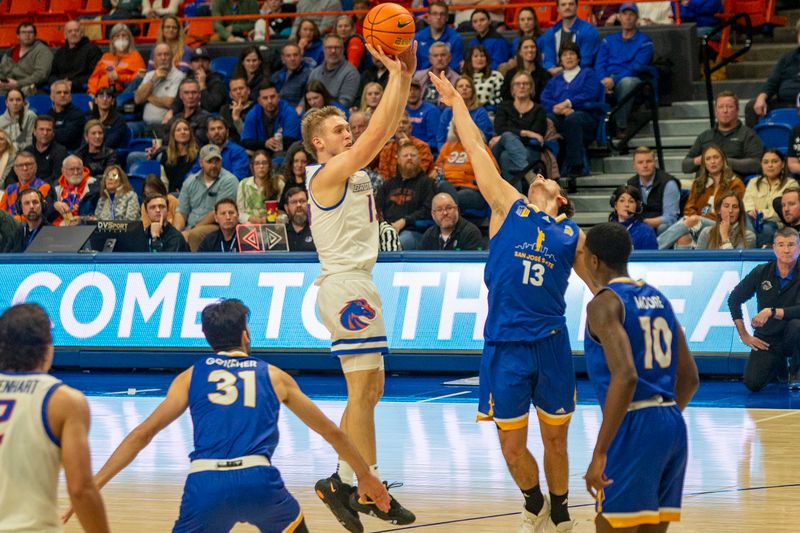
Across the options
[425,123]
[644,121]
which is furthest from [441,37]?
[644,121]

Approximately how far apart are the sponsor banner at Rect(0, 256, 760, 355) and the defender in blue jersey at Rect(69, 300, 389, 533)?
758 cm

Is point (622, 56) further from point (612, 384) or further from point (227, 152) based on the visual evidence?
point (612, 384)

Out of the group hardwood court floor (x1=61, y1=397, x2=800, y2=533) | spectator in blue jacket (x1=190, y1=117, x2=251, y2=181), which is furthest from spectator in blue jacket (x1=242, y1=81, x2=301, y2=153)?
hardwood court floor (x1=61, y1=397, x2=800, y2=533)

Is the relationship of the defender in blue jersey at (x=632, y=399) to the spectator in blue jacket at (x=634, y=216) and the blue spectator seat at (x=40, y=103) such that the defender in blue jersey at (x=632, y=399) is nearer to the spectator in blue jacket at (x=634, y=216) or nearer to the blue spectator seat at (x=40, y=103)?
the spectator in blue jacket at (x=634, y=216)

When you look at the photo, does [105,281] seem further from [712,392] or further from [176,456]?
[712,392]

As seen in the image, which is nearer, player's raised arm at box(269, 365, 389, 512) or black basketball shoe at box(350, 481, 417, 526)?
player's raised arm at box(269, 365, 389, 512)

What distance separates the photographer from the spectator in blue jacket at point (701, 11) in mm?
18562

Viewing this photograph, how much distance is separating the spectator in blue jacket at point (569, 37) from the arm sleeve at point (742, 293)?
5.61 meters

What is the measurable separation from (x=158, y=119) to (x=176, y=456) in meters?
10.7

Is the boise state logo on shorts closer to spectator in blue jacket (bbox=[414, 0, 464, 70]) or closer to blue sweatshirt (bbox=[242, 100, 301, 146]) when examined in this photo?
blue sweatshirt (bbox=[242, 100, 301, 146])

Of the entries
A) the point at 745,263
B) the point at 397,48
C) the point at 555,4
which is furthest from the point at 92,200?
the point at 397,48

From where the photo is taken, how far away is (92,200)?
17.0 m

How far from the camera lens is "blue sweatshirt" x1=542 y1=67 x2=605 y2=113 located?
1673 centimetres

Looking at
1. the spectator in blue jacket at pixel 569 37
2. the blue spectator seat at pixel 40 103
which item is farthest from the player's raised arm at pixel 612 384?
the blue spectator seat at pixel 40 103
